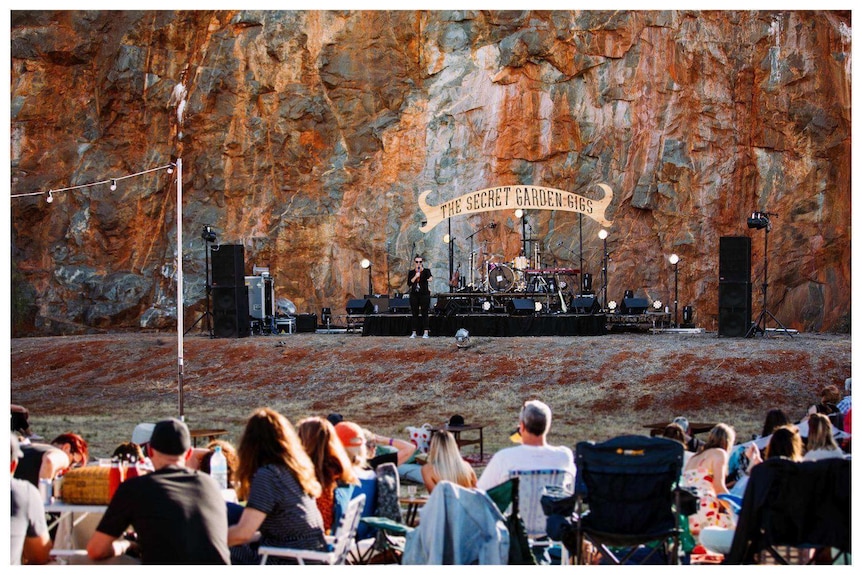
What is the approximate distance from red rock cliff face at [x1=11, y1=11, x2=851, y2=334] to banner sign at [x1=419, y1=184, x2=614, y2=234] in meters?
0.85

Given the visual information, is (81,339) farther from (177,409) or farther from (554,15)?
(554,15)

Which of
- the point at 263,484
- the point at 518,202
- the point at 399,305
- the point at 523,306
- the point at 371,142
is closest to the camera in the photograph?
the point at 263,484

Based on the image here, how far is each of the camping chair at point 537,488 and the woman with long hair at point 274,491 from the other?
3.60 ft

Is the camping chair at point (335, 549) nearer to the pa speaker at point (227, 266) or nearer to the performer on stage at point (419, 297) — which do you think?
the performer on stage at point (419, 297)

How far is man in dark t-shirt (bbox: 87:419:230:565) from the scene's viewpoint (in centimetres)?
416

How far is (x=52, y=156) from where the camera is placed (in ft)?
73.6

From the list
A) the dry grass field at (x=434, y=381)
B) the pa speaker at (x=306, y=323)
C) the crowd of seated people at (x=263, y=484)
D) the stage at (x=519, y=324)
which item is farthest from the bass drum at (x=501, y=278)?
the crowd of seated people at (x=263, y=484)

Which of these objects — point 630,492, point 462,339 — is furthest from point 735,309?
point 630,492

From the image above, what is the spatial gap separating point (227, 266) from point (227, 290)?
1.14 feet

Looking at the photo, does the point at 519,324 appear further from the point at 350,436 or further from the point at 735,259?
the point at 350,436

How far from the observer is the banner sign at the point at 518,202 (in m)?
19.8

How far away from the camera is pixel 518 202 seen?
65.2ft
